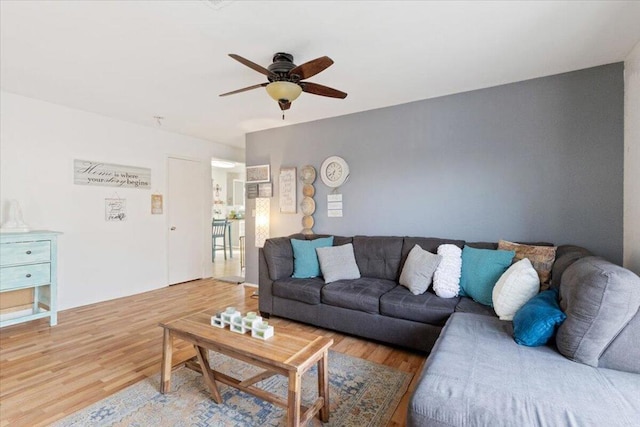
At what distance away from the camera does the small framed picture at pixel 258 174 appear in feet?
14.9

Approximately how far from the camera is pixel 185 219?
197 inches

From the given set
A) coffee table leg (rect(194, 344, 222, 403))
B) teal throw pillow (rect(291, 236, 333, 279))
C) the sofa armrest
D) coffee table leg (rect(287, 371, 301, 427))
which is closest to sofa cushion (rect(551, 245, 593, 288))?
coffee table leg (rect(287, 371, 301, 427))

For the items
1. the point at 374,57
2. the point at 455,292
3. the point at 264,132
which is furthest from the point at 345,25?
the point at 264,132

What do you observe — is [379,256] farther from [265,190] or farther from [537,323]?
[265,190]

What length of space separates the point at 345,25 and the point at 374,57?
19.9 inches

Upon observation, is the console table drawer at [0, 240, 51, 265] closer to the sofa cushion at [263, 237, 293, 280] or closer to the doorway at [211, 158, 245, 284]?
the sofa cushion at [263, 237, 293, 280]

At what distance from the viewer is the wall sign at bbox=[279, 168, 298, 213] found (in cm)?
431

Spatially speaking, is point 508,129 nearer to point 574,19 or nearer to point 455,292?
point 574,19

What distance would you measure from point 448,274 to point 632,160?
1.67 m

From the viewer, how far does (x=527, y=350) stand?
1.59 m

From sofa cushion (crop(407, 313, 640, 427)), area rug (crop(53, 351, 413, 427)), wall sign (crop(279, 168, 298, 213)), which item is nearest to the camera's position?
sofa cushion (crop(407, 313, 640, 427))

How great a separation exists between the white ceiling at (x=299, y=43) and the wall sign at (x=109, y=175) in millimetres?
851

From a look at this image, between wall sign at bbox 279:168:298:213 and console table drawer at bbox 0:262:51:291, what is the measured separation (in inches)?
108

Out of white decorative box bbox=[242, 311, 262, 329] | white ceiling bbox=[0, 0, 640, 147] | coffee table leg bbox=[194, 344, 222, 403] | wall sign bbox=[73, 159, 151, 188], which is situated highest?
white ceiling bbox=[0, 0, 640, 147]
